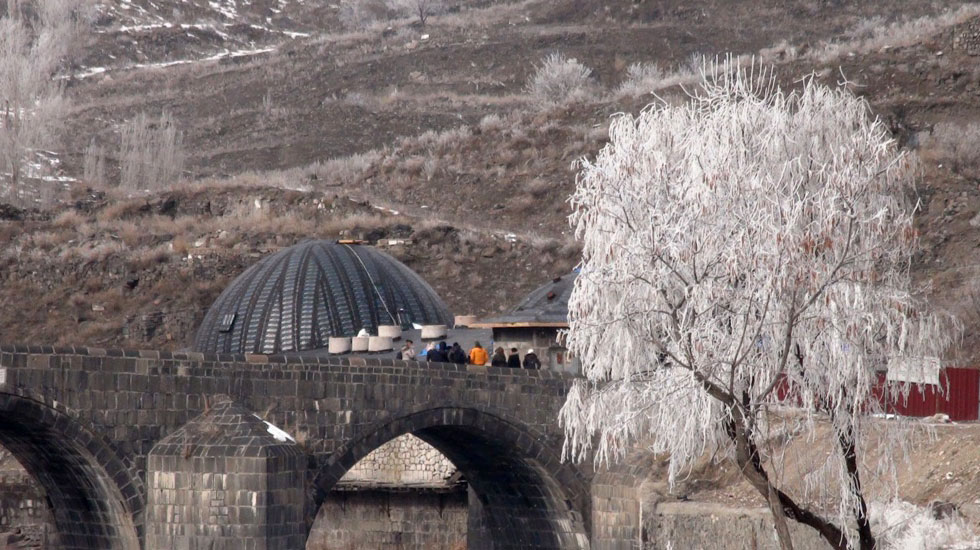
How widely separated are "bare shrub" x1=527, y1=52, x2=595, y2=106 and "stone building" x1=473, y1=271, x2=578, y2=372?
41744 mm

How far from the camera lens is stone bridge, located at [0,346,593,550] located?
67.0ft

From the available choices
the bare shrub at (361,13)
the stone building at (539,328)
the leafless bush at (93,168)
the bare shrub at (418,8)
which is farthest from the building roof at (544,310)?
the bare shrub at (361,13)

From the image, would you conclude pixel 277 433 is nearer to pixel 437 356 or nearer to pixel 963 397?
pixel 437 356

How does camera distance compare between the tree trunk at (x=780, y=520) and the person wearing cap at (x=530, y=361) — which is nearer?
the tree trunk at (x=780, y=520)

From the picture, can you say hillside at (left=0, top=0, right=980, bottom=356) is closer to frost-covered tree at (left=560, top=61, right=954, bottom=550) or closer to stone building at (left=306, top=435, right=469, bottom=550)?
stone building at (left=306, top=435, right=469, bottom=550)

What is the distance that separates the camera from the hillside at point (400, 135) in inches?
1916

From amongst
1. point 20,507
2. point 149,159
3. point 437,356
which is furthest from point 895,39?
point 20,507

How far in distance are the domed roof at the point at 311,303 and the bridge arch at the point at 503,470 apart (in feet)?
22.6

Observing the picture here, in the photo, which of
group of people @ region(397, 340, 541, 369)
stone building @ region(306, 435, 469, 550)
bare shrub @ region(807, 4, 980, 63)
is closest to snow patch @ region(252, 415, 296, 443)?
group of people @ region(397, 340, 541, 369)

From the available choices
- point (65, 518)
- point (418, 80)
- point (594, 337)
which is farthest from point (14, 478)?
point (418, 80)

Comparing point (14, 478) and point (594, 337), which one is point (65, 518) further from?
point (14, 478)

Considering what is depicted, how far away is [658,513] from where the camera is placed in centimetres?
2525

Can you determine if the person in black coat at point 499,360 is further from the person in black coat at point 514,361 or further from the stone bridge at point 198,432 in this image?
the stone bridge at point 198,432

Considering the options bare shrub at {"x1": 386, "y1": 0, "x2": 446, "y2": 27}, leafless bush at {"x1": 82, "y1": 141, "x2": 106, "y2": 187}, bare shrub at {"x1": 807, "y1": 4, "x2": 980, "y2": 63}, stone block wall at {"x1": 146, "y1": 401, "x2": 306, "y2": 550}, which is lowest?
stone block wall at {"x1": 146, "y1": 401, "x2": 306, "y2": 550}
